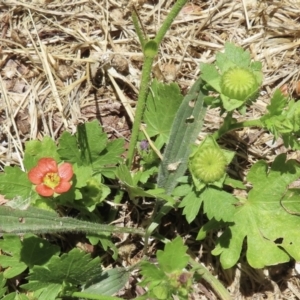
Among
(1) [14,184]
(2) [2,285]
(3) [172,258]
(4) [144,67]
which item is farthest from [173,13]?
(2) [2,285]

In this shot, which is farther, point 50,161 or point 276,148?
point 276,148

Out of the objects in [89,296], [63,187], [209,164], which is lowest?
[89,296]

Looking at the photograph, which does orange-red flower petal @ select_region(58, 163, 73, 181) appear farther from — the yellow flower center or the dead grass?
the dead grass

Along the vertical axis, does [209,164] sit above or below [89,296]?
above

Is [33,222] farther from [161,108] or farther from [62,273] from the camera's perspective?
[161,108]

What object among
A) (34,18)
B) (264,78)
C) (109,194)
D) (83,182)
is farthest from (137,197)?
(34,18)

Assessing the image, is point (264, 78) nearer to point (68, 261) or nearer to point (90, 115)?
point (90, 115)

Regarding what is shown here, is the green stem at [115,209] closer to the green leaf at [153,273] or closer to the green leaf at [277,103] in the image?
the green leaf at [153,273]
